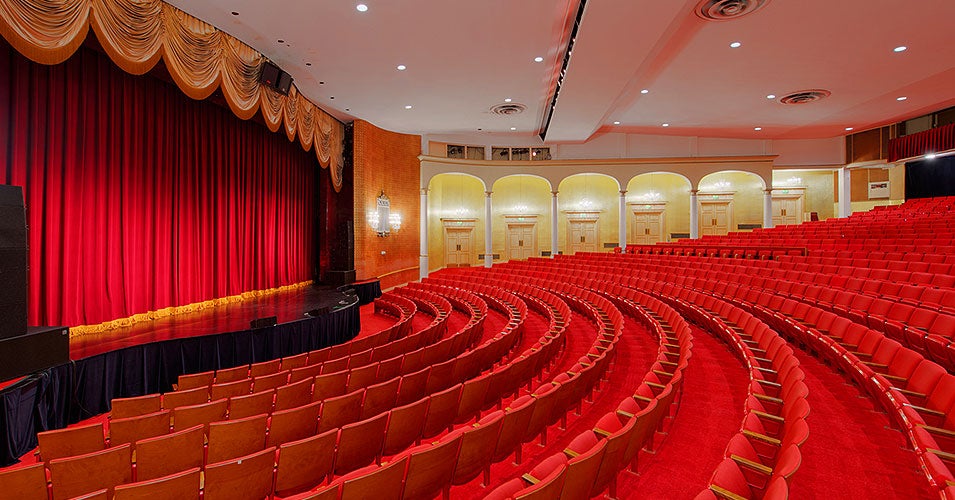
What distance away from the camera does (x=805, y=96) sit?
32.7ft

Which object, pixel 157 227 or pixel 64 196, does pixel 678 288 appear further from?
pixel 64 196

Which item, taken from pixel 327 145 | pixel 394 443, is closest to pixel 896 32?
pixel 394 443

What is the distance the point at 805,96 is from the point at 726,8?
17.5 feet

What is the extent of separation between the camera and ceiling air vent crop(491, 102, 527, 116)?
10266 millimetres

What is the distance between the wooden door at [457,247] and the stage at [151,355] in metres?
7.47

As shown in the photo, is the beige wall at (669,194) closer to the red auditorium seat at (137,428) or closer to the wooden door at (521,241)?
the wooden door at (521,241)

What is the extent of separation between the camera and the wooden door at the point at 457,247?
1466 centimetres

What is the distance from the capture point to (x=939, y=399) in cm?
239

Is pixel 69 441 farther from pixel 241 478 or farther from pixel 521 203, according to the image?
pixel 521 203

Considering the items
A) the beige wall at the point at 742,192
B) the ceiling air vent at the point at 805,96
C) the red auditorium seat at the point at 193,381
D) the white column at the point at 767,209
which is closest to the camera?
the red auditorium seat at the point at 193,381

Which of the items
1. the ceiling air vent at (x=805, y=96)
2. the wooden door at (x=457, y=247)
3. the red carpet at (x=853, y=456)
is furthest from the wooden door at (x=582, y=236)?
the red carpet at (x=853, y=456)

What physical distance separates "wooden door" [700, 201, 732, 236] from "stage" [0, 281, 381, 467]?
1218 centimetres

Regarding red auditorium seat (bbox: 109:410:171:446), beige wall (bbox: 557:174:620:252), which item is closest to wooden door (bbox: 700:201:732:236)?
beige wall (bbox: 557:174:620:252)

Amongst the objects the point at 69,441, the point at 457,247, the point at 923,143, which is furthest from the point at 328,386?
the point at 923,143
